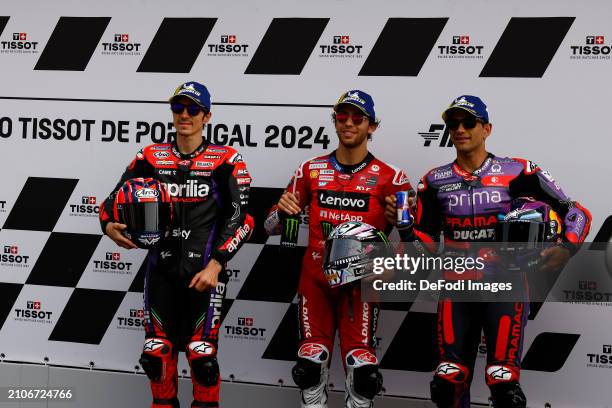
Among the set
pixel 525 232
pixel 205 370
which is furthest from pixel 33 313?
pixel 525 232

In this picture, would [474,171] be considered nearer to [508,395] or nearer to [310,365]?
[508,395]

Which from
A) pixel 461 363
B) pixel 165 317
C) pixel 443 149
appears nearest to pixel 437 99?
pixel 443 149

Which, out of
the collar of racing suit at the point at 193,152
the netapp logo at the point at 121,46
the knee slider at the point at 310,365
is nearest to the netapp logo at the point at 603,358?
the knee slider at the point at 310,365

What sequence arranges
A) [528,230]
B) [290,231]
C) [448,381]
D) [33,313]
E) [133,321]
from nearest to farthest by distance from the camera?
[528,230]
[448,381]
[290,231]
[133,321]
[33,313]

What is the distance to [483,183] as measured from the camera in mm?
3988

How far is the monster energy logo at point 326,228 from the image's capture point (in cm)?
420

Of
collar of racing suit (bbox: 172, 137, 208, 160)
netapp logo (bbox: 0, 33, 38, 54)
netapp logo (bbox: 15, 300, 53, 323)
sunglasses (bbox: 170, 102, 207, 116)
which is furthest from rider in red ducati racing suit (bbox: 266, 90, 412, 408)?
netapp logo (bbox: 0, 33, 38, 54)

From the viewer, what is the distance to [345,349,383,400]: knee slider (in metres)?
3.97

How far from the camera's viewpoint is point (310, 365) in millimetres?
4055

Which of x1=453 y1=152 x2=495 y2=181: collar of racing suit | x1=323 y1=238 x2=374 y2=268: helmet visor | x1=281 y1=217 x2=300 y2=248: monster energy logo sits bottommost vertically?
x1=323 y1=238 x2=374 y2=268: helmet visor

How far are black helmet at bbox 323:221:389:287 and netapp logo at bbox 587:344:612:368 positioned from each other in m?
1.39

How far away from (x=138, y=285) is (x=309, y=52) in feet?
5.65

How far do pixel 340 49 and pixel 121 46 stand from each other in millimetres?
1349

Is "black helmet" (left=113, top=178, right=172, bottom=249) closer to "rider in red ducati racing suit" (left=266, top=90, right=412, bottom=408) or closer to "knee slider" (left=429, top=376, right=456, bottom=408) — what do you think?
"rider in red ducati racing suit" (left=266, top=90, right=412, bottom=408)
